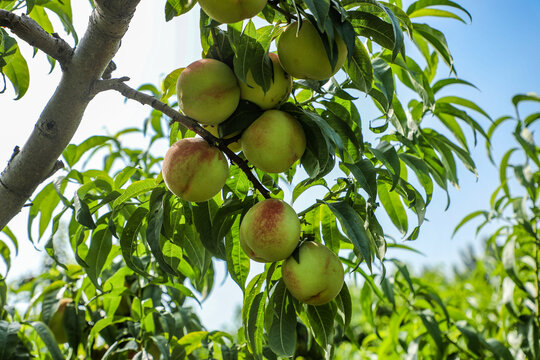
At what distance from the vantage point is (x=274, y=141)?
905 mm

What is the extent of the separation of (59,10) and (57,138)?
520mm

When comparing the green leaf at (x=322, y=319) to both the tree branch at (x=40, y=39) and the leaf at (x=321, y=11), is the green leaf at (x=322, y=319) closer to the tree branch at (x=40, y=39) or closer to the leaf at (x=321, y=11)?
the leaf at (x=321, y=11)

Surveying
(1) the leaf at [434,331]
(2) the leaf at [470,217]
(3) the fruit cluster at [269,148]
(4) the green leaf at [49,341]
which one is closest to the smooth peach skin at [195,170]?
(3) the fruit cluster at [269,148]

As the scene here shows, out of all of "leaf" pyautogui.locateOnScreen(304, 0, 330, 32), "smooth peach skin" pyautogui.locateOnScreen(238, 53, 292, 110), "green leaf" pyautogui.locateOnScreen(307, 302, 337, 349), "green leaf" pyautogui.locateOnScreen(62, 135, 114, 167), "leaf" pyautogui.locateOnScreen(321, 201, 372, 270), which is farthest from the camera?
"green leaf" pyautogui.locateOnScreen(62, 135, 114, 167)

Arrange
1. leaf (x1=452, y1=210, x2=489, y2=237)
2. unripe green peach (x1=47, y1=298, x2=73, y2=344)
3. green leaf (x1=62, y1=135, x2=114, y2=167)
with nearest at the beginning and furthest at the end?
green leaf (x1=62, y1=135, x2=114, y2=167) → unripe green peach (x1=47, y1=298, x2=73, y2=344) → leaf (x1=452, y1=210, x2=489, y2=237)

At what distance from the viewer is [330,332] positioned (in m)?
1.06

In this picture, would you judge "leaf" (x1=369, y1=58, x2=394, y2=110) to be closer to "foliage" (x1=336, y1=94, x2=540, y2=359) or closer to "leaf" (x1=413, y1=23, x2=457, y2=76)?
"leaf" (x1=413, y1=23, x2=457, y2=76)

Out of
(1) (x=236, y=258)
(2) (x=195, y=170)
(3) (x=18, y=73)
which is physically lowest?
(1) (x=236, y=258)

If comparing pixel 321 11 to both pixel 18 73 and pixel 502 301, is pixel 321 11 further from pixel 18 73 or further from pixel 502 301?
pixel 502 301

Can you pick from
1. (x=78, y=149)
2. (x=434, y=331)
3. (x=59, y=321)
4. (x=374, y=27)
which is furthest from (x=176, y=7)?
(x=434, y=331)

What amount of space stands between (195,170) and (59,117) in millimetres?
295

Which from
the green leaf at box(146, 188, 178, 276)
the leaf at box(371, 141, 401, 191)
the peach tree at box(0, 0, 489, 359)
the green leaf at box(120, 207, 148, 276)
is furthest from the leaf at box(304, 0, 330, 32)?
the green leaf at box(120, 207, 148, 276)

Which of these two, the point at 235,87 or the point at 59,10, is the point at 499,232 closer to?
the point at 235,87

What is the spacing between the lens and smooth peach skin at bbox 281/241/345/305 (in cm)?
93
